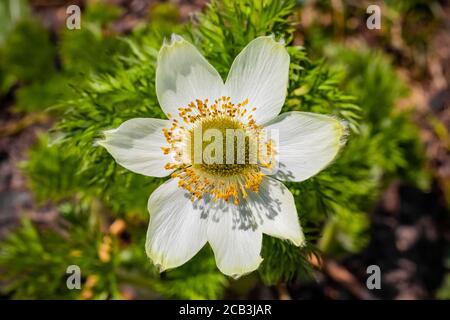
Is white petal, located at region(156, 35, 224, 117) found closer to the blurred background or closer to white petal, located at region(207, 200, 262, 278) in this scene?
the blurred background

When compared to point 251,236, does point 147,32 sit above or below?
above

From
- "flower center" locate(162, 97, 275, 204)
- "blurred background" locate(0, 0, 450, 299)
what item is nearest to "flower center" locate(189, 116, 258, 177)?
"flower center" locate(162, 97, 275, 204)

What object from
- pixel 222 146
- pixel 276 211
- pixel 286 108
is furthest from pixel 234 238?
pixel 286 108

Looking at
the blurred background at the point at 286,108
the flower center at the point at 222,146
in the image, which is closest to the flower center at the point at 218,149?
the flower center at the point at 222,146

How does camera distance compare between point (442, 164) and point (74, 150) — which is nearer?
point (74, 150)

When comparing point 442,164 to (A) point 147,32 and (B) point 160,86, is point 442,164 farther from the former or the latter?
(B) point 160,86
